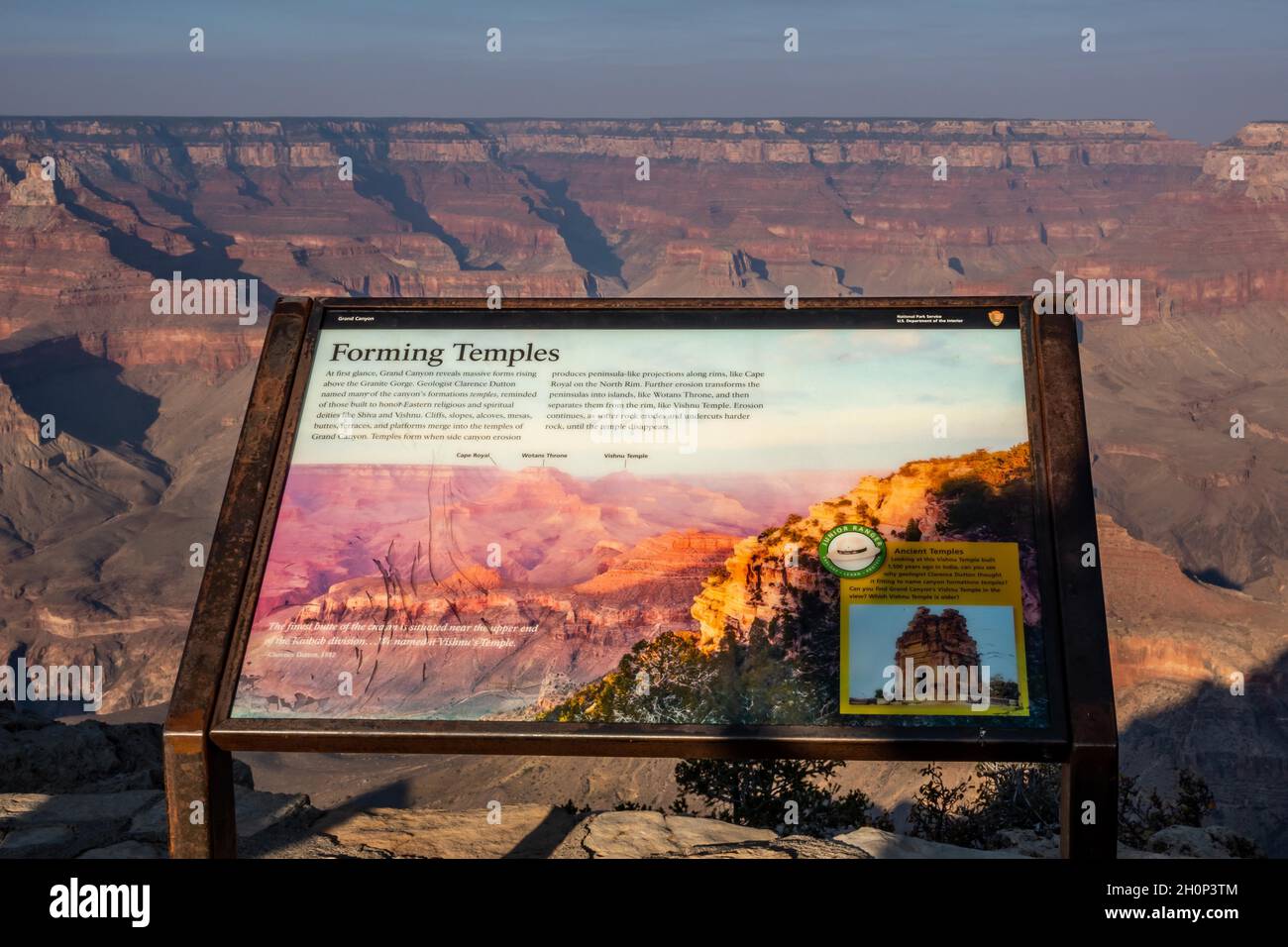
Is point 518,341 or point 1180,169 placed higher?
point 1180,169

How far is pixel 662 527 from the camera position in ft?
15.8

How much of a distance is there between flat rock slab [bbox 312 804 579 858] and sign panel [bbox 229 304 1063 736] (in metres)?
2.10

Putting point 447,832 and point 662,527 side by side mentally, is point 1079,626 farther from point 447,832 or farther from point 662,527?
point 447,832

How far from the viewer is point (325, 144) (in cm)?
16038

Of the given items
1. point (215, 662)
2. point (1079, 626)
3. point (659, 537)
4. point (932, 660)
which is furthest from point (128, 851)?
point (1079, 626)

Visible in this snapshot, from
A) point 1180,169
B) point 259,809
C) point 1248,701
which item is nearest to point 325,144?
point 1180,169

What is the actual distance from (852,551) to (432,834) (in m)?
3.33

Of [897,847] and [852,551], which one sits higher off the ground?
[852,551]

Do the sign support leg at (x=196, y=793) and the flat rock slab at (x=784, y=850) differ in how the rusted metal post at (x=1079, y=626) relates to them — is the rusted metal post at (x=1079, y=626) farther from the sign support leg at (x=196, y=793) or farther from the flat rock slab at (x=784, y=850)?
the sign support leg at (x=196, y=793)

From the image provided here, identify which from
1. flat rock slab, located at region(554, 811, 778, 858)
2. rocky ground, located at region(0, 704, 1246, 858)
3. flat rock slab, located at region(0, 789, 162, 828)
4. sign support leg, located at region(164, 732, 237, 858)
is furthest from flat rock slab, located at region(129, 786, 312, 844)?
sign support leg, located at region(164, 732, 237, 858)

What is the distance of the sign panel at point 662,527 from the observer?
4.44 metres
